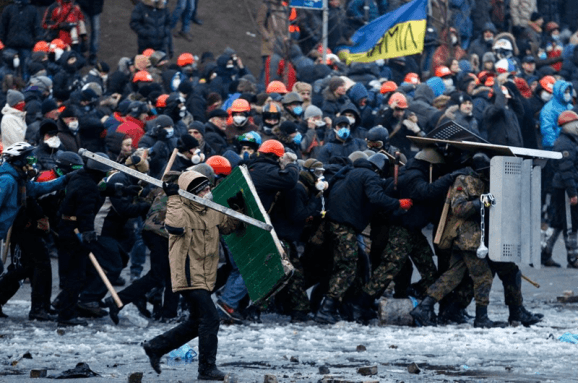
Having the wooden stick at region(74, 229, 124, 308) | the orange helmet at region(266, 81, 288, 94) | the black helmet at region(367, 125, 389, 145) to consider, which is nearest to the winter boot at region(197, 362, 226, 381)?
the wooden stick at region(74, 229, 124, 308)

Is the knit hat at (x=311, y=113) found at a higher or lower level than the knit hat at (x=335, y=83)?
lower

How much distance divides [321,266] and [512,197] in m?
2.27

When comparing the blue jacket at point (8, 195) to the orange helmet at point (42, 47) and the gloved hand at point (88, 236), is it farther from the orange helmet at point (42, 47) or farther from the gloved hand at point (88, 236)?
the orange helmet at point (42, 47)

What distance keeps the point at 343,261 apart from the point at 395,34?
319 inches

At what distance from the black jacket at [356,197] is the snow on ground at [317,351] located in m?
1.04

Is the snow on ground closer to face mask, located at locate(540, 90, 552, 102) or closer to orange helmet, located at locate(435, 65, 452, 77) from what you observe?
face mask, located at locate(540, 90, 552, 102)

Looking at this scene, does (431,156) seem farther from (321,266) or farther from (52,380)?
(52,380)

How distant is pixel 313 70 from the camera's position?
2055 cm

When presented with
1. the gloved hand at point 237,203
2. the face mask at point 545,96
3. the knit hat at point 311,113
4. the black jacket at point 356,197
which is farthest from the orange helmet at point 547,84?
the gloved hand at point 237,203

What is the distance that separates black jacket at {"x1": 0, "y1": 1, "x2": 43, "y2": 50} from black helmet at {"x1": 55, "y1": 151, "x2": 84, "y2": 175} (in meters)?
8.48

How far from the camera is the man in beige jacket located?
9.41 m

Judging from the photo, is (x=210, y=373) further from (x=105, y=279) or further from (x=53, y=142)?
(x=53, y=142)

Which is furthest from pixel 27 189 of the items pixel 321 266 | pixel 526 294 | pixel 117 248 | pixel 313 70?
pixel 313 70

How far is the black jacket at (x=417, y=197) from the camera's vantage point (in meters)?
12.5
